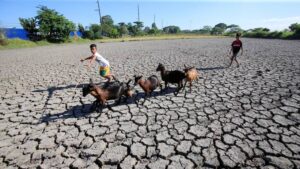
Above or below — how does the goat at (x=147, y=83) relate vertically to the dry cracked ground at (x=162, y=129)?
above

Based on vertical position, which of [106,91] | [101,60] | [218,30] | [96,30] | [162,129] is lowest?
[162,129]

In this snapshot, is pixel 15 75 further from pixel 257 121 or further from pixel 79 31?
pixel 79 31

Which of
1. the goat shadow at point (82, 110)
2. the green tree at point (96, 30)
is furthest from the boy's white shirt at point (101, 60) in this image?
the green tree at point (96, 30)

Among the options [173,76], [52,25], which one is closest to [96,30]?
[52,25]

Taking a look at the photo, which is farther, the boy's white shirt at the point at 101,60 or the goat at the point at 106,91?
the boy's white shirt at the point at 101,60

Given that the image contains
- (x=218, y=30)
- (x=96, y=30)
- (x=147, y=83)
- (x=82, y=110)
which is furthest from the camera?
(x=218, y=30)

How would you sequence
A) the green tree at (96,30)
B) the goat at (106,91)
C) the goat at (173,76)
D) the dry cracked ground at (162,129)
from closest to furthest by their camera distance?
the dry cracked ground at (162,129) < the goat at (106,91) < the goat at (173,76) < the green tree at (96,30)

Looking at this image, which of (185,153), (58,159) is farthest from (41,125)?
(185,153)

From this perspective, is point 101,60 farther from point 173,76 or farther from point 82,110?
point 173,76

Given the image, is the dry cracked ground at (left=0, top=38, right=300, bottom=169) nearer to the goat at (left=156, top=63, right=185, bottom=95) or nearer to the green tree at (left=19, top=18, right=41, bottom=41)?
the goat at (left=156, top=63, right=185, bottom=95)

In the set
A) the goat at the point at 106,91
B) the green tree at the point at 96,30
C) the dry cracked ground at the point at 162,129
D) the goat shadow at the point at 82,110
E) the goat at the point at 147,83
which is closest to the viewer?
the dry cracked ground at the point at 162,129

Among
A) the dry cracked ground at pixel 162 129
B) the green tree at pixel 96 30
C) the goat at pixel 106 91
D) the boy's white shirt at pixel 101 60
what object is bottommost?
the dry cracked ground at pixel 162 129

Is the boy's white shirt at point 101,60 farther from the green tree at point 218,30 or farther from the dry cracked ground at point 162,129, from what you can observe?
the green tree at point 218,30

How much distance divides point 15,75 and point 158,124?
27.2 ft
